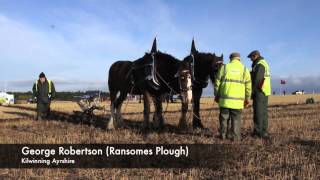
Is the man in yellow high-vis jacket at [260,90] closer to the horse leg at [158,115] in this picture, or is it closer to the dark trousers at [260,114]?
the dark trousers at [260,114]

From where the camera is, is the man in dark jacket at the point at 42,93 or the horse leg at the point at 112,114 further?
the man in dark jacket at the point at 42,93

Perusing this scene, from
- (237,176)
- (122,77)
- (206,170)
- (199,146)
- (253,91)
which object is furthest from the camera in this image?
(122,77)

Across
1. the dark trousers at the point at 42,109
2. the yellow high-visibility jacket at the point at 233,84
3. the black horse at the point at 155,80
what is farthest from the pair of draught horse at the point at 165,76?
the dark trousers at the point at 42,109

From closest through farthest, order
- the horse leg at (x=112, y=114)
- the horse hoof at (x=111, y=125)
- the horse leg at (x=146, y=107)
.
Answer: the horse leg at (x=146, y=107) → the horse hoof at (x=111, y=125) → the horse leg at (x=112, y=114)

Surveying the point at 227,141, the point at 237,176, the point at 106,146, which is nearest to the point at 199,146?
the point at 227,141

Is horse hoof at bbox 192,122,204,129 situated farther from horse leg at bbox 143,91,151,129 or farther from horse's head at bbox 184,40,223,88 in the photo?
horse leg at bbox 143,91,151,129

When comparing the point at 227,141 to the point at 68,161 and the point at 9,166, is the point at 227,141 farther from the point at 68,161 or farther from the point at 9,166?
the point at 9,166

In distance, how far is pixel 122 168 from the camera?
861 cm

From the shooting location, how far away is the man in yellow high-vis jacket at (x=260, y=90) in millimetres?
11953

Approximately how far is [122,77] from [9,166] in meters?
7.65

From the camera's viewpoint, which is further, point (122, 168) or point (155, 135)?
point (155, 135)

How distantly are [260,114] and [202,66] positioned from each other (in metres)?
3.03

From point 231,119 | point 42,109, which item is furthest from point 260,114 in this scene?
point 42,109

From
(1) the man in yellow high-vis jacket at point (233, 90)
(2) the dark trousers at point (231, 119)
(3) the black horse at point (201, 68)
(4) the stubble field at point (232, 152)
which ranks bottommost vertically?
(4) the stubble field at point (232, 152)
